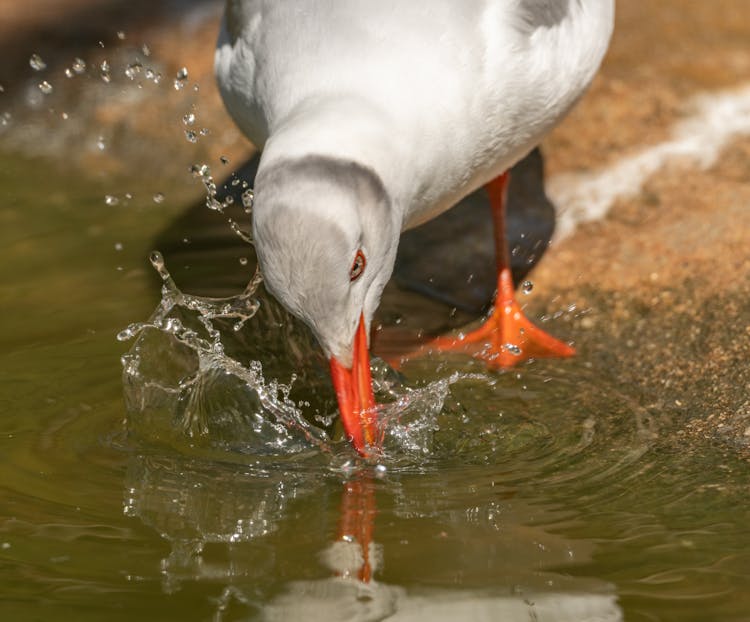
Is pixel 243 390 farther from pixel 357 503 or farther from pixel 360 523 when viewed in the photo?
pixel 360 523

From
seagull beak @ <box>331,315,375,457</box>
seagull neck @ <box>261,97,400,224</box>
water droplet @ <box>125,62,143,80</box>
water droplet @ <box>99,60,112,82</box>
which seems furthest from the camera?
water droplet @ <box>125,62,143,80</box>

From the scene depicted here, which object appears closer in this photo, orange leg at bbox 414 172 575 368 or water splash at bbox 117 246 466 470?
water splash at bbox 117 246 466 470

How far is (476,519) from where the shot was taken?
11.6ft

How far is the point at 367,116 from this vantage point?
150 inches

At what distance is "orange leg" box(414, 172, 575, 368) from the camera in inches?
195

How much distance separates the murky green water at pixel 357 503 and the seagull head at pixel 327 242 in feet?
1.55

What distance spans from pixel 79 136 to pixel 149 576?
4.25m

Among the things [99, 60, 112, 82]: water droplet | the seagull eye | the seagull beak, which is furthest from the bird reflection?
[99, 60, 112, 82]: water droplet

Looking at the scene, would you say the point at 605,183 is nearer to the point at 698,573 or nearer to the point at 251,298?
the point at 251,298

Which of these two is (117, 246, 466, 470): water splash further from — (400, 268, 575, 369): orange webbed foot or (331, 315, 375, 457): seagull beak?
(400, 268, 575, 369): orange webbed foot

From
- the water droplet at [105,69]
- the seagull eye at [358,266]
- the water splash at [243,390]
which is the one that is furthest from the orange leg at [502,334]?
the water droplet at [105,69]

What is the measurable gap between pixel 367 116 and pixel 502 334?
164 centimetres

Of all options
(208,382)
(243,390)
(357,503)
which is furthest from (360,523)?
(208,382)

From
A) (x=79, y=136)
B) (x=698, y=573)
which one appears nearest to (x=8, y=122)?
(x=79, y=136)
